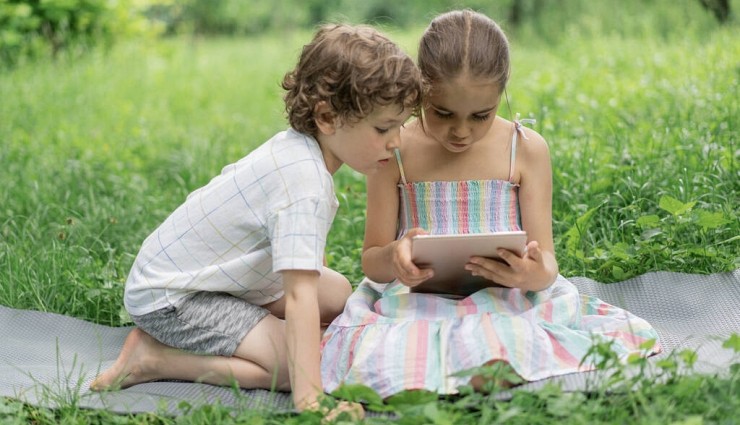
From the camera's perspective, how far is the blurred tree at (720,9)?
746 centimetres

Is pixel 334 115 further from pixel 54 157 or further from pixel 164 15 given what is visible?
pixel 164 15

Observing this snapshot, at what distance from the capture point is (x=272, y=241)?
2.44m

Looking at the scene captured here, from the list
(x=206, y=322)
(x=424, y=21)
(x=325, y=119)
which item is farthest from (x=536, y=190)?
(x=424, y=21)

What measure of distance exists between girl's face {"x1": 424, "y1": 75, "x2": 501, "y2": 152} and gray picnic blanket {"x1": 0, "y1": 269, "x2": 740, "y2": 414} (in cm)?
70

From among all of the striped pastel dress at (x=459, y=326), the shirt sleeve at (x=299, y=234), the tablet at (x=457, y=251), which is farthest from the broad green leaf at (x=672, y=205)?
the shirt sleeve at (x=299, y=234)

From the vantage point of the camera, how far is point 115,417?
2.39 metres

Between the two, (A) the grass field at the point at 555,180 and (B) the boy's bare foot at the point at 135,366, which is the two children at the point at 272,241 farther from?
(A) the grass field at the point at 555,180

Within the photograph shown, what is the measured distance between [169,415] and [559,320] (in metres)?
1.07

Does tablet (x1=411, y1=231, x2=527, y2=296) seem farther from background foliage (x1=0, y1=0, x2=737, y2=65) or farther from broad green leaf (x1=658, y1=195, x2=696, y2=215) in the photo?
background foliage (x1=0, y1=0, x2=737, y2=65)

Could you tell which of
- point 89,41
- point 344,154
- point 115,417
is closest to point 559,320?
point 344,154

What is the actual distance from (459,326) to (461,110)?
577mm

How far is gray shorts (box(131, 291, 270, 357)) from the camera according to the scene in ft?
8.72

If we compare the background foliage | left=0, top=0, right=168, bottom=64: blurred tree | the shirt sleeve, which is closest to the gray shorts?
the shirt sleeve

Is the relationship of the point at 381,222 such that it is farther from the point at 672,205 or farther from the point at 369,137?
the point at 672,205
